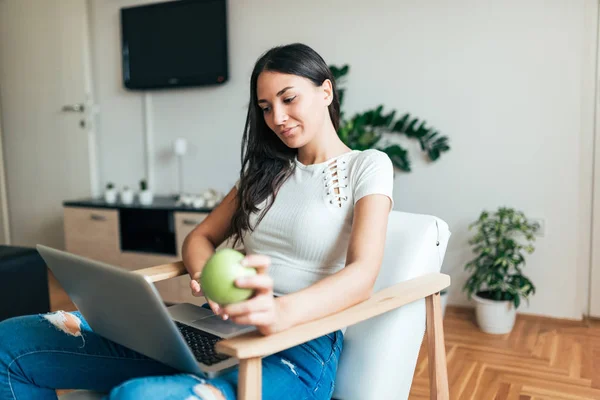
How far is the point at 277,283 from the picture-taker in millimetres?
1301

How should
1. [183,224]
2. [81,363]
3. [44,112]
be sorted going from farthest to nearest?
[44,112]
[183,224]
[81,363]

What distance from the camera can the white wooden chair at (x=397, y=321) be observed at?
1197 millimetres

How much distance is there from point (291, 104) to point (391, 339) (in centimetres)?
60

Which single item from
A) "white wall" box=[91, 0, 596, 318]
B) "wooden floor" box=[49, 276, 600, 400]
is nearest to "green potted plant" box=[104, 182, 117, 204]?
A: "white wall" box=[91, 0, 596, 318]

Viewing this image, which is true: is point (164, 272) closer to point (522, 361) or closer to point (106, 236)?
point (522, 361)

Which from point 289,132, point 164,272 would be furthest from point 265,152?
point 164,272

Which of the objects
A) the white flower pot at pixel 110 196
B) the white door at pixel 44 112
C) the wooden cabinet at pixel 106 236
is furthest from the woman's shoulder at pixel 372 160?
the white door at pixel 44 112

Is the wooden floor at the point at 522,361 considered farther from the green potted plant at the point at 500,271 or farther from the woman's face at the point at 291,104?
the woman's face at the point at 291,104

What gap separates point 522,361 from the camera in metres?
2.27

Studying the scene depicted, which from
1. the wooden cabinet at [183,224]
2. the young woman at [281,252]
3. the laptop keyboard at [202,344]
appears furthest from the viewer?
the wooden cabinet at [183,224]

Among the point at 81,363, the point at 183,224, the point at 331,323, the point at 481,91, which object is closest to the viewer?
the point at 331,323

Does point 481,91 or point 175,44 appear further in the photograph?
point 175,44

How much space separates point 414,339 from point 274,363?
43 cm

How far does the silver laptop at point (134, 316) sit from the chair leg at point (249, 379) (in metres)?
0.09
